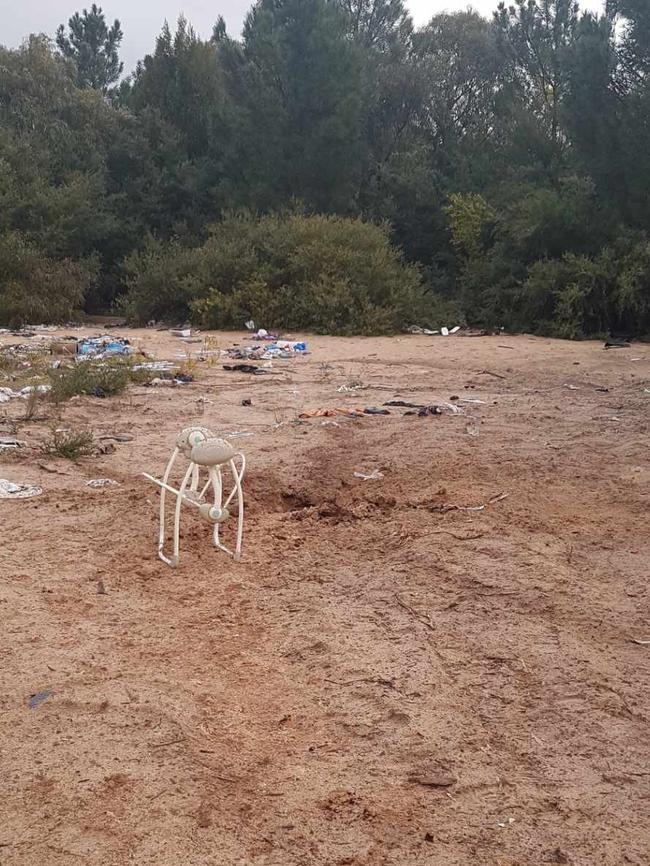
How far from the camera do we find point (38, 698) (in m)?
2.81

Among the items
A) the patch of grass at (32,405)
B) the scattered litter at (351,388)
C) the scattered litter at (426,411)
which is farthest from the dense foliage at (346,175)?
the patch of grass at (32,405)

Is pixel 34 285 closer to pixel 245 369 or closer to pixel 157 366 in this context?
pixel 157 366

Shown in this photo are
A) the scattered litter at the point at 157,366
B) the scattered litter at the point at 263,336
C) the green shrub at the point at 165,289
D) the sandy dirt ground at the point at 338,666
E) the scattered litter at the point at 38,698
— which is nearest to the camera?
the sandy dirt ground at the point at 338,666

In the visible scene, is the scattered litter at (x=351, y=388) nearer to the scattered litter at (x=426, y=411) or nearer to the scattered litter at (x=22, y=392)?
the scattered litter at (x=426, y=411)

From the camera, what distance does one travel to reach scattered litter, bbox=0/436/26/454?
580 centimetres

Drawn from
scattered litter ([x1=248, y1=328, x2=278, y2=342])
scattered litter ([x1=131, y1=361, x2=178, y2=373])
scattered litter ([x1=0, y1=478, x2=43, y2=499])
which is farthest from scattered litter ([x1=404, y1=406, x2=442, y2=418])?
scattered litter ([x1=248, y1=328, x2=278, y2=342])

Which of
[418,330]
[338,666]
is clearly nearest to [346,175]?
[418,330]

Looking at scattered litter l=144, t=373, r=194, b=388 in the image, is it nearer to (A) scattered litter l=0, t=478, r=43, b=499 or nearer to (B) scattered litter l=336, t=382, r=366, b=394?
(B) scattered litter l=336, t=382, r=366, b=394

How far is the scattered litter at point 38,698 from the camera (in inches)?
109

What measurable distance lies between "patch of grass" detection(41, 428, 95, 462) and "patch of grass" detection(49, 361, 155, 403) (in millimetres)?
1873

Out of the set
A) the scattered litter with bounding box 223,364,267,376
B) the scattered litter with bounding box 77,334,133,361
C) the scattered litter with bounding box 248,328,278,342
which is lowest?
the scattered litter with bounding box 223,364,267,376

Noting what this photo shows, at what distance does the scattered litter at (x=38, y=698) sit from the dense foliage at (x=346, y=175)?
1266 centimetres

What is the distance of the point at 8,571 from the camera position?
3789 mm

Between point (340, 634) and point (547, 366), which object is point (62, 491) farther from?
point (547, 366)
